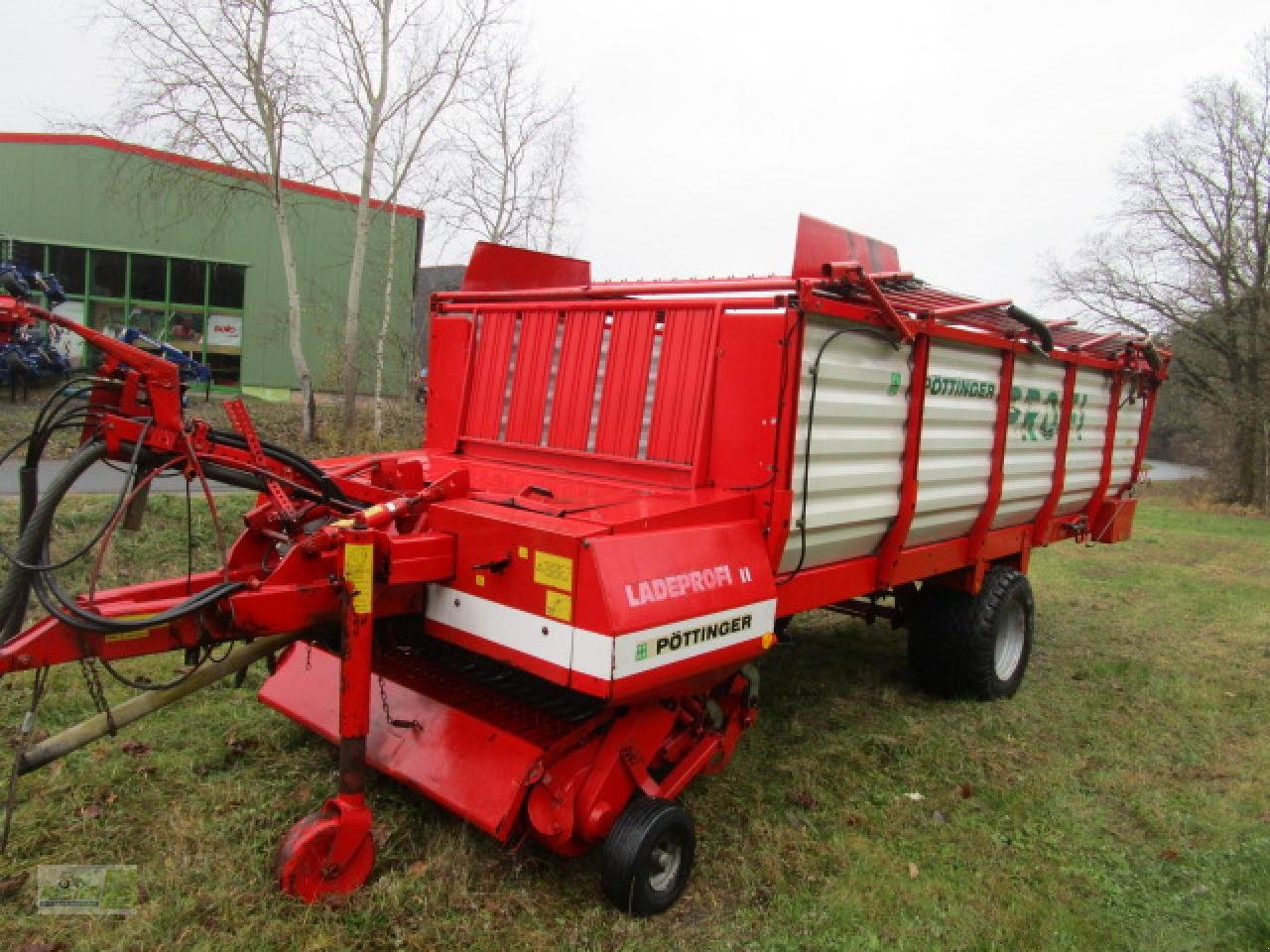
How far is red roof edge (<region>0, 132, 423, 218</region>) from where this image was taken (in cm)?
1194

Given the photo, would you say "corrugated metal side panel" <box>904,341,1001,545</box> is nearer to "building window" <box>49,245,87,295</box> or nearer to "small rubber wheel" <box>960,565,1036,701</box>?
"small rubber wheel" <box>960,565,1036,701</box>

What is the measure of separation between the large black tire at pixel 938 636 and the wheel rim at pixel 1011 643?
34 centimetres

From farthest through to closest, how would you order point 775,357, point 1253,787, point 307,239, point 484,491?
point 307,239 < point 1253,787 < point 484,491 < point 775,357

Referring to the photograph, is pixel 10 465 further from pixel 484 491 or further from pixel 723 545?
pixel 723 545

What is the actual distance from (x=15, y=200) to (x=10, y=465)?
39.9ft

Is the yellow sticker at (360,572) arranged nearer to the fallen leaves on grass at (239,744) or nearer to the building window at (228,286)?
the fallen leaves on grass at (239,744)

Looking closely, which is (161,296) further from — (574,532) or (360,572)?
(574,532)

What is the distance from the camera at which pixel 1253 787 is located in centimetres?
412

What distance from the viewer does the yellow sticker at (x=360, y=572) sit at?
103 inches

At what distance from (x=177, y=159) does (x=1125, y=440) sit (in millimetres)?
12646

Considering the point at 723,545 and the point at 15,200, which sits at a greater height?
the point at 15,200

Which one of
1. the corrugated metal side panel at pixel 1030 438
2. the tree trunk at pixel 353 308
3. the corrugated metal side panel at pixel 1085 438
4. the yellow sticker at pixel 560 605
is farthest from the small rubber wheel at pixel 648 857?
the tree trunk at pixel 353 308

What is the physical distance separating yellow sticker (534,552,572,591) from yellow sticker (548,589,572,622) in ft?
0.08

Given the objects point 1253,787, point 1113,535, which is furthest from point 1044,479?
point 1253,787
